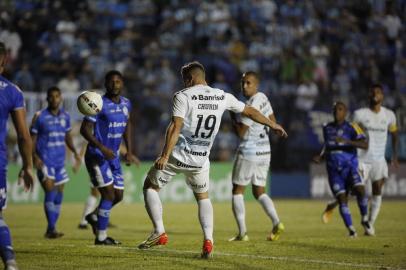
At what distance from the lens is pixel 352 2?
29.6 m

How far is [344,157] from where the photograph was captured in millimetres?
14953

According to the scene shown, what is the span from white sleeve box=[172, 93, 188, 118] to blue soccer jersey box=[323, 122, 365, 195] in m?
5.33

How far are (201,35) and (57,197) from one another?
13644mm

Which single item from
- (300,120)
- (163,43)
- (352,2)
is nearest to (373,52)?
(352,2)

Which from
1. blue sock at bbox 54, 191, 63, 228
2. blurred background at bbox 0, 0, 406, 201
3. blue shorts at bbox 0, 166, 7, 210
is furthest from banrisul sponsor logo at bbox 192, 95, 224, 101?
A: blurred background at bbox 0, 0, 406, 201

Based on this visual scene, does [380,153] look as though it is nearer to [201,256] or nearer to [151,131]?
[201,256]

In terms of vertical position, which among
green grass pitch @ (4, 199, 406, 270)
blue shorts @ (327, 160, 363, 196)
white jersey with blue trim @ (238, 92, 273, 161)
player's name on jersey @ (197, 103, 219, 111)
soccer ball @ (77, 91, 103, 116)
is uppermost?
soccer ball @ (77, 91, 103, 116)

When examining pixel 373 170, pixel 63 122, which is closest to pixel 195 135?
pixel 63 122

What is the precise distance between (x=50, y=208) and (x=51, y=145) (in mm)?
1284

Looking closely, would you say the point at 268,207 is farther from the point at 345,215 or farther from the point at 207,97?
the point at 207,97

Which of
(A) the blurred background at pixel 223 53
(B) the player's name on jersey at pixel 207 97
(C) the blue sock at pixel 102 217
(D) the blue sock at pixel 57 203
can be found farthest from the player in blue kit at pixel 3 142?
(A) the blurred background at pixel 223 53

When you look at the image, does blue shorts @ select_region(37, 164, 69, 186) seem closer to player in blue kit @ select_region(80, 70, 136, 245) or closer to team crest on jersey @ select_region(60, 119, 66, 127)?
team crest on jersey @ select_region(60, 119, 66, 127)

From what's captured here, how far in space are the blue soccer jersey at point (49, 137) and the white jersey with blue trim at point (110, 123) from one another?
276 centimetres

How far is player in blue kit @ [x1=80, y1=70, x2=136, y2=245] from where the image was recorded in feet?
40.8
